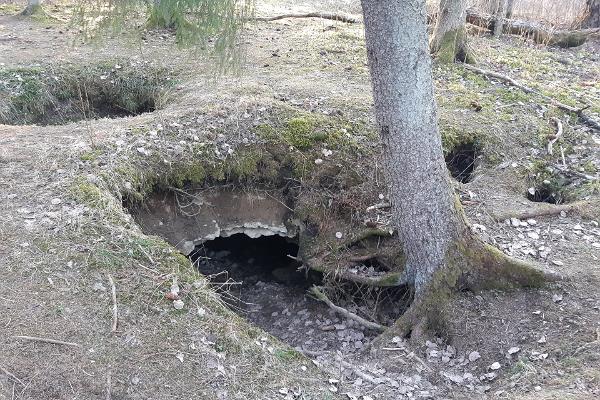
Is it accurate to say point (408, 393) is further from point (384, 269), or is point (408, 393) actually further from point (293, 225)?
point (293, 225)

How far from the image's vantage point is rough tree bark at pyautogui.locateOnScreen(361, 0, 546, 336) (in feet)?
14.9

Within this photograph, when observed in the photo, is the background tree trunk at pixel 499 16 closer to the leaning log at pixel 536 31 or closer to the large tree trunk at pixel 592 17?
the leaning log at pixel 536 31

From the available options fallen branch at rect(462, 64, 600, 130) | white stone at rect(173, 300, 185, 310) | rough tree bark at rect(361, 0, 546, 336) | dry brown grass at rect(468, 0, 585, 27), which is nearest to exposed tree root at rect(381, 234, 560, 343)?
rough tree bark at rect(361, 0, 546, 336)

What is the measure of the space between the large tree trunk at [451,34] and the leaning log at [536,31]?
105 inches

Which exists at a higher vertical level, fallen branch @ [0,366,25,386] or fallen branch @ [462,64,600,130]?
fallen branch @ [462,64,600,130]

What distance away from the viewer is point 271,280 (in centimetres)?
768

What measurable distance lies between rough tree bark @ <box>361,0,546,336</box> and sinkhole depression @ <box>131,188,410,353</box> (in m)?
0.70

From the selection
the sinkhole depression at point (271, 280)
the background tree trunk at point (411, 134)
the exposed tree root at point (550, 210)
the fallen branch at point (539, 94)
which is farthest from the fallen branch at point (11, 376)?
the fallen branch at point (539, 94)

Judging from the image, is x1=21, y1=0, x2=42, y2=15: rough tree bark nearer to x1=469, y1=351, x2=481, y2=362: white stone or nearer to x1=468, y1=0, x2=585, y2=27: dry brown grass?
x1=468, y1=0, x2=585, y2=27: dry brown grass

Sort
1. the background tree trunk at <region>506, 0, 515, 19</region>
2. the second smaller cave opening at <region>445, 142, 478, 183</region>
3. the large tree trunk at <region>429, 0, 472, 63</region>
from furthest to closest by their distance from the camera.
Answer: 1. the background tree trunk at <region>506, 0, 515, 19</region>
2. the large tree trunk at <region>429, 0, 472, 63</region>
3. the second smaller cave opening at <region>445, 142, 478, 183</region>

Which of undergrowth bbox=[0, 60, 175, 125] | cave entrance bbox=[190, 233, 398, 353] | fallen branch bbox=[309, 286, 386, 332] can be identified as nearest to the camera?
fallen branch bbox=[309, 286, 386, 332]

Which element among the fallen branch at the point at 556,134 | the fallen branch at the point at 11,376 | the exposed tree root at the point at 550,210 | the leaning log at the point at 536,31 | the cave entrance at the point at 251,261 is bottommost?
the cave entrance at the point at 251,261

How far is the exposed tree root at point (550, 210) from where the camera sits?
615 centimetres

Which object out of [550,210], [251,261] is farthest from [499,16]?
[251,261]
